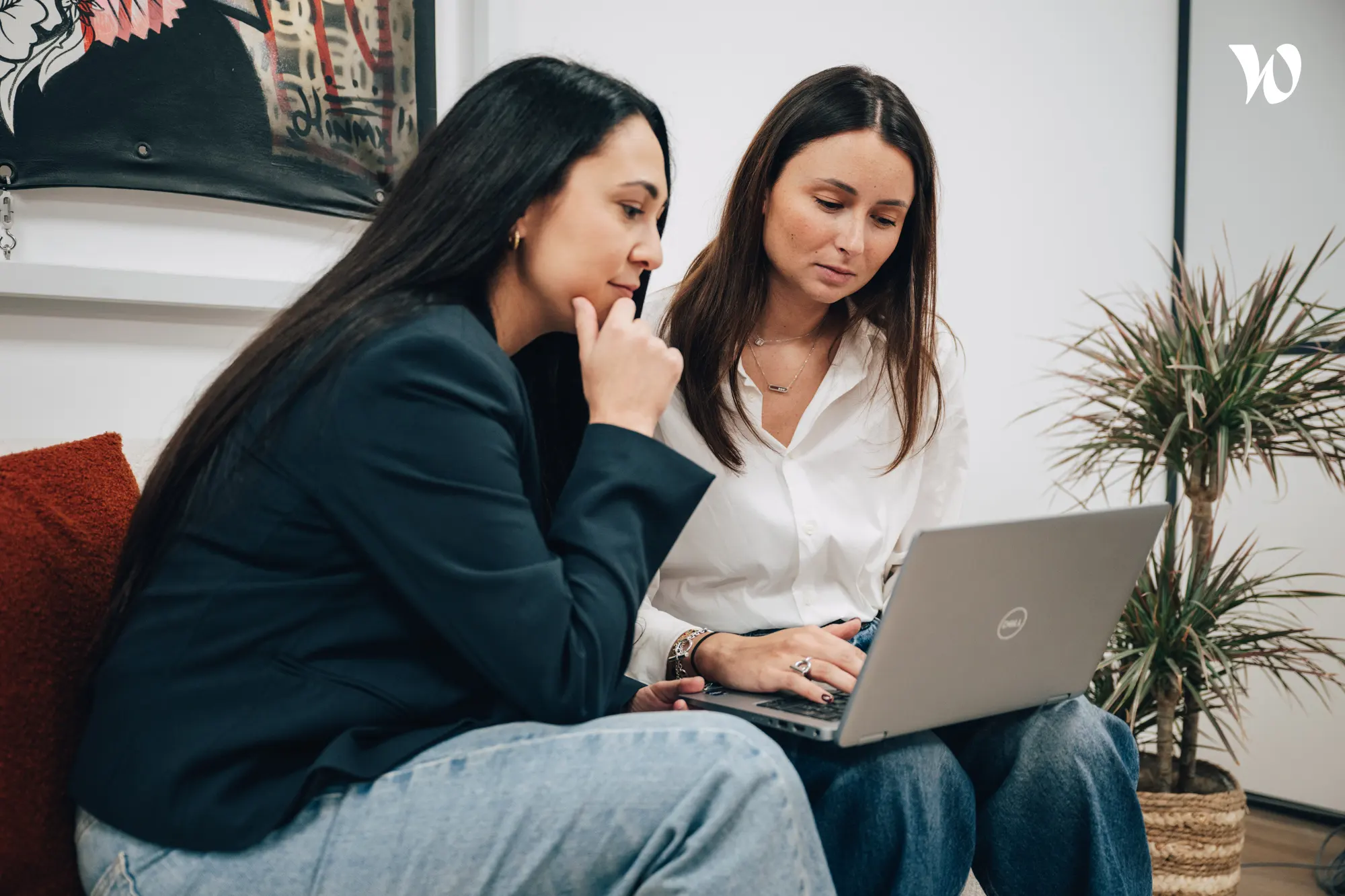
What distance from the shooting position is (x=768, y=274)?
167cm

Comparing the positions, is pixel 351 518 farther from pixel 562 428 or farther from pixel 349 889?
pixel 562 428

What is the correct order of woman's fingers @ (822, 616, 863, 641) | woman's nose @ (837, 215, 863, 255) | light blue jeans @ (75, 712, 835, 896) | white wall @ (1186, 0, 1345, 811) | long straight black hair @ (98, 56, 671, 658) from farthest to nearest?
white wall @ (1186, 0, 1345, 811) < woman's nose @ (837, 215, 863, 255) < woman's fingers @ (822, 616, 863, 641) < long straight black hair @ (98, 56, 671, 658) < light blue jeans @ (75, 712, 835, 896)

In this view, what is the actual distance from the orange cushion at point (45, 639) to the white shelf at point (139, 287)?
0.49 m

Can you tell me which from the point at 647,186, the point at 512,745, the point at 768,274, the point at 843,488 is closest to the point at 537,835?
the point at 512,745

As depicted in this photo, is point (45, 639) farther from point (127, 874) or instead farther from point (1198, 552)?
point (1198, 552)

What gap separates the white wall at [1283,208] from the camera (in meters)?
2.70

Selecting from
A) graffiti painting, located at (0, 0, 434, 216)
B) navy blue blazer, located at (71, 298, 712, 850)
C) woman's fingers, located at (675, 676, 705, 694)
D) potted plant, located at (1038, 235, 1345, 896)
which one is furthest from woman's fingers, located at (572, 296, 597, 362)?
potted plant, located at (1038, 235, 1345, 896)

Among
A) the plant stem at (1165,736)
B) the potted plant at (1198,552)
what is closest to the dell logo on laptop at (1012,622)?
the potted plant at (1198,552)

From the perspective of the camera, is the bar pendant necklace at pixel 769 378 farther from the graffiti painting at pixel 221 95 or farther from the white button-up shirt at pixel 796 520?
the graffiti painting at pixel 221 95

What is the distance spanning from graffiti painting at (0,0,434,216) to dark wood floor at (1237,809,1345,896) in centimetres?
233

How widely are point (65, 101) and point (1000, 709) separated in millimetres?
1560

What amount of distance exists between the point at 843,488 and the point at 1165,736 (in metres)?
1.01

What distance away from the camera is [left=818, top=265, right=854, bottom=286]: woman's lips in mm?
1554

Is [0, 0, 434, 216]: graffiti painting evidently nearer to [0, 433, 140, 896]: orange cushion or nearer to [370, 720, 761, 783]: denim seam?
[0, 433, 140, 896]: orange cushion
